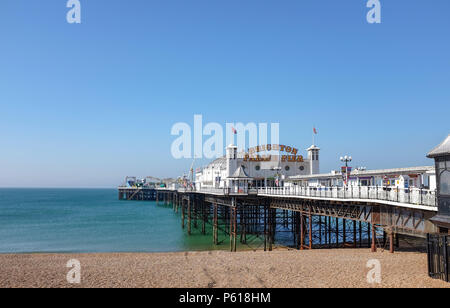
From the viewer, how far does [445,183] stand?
42.9 ft

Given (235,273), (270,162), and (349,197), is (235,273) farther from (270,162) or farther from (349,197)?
(270,162)

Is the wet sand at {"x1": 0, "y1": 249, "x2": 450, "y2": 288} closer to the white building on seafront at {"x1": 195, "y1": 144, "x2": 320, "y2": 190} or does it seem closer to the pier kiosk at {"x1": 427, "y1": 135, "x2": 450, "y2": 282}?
the pier kiosk at {"x1": 427, "y1": 135, "x2": 450, "y2": 282}

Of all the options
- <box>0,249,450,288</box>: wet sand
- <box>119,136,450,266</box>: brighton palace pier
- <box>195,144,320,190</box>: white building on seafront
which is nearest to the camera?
<box>0,249,450,288</box>: wet sand

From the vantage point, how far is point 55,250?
110 ft

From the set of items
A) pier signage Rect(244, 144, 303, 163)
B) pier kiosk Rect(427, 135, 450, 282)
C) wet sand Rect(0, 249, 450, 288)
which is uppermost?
pier signage Rect(244, 144, 303, 163)

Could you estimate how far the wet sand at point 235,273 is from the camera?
14.2 m

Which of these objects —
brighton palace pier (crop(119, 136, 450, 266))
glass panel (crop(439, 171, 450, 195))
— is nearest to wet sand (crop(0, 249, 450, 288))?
brighton palace pier (crop(119, 136, 450, 266))

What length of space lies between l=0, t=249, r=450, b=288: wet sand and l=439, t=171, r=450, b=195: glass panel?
3346 millimetres

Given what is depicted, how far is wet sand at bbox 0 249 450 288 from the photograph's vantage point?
14.2m

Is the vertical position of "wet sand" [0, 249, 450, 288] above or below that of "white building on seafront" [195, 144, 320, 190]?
below

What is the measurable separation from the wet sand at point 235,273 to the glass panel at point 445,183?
3.35 metres
